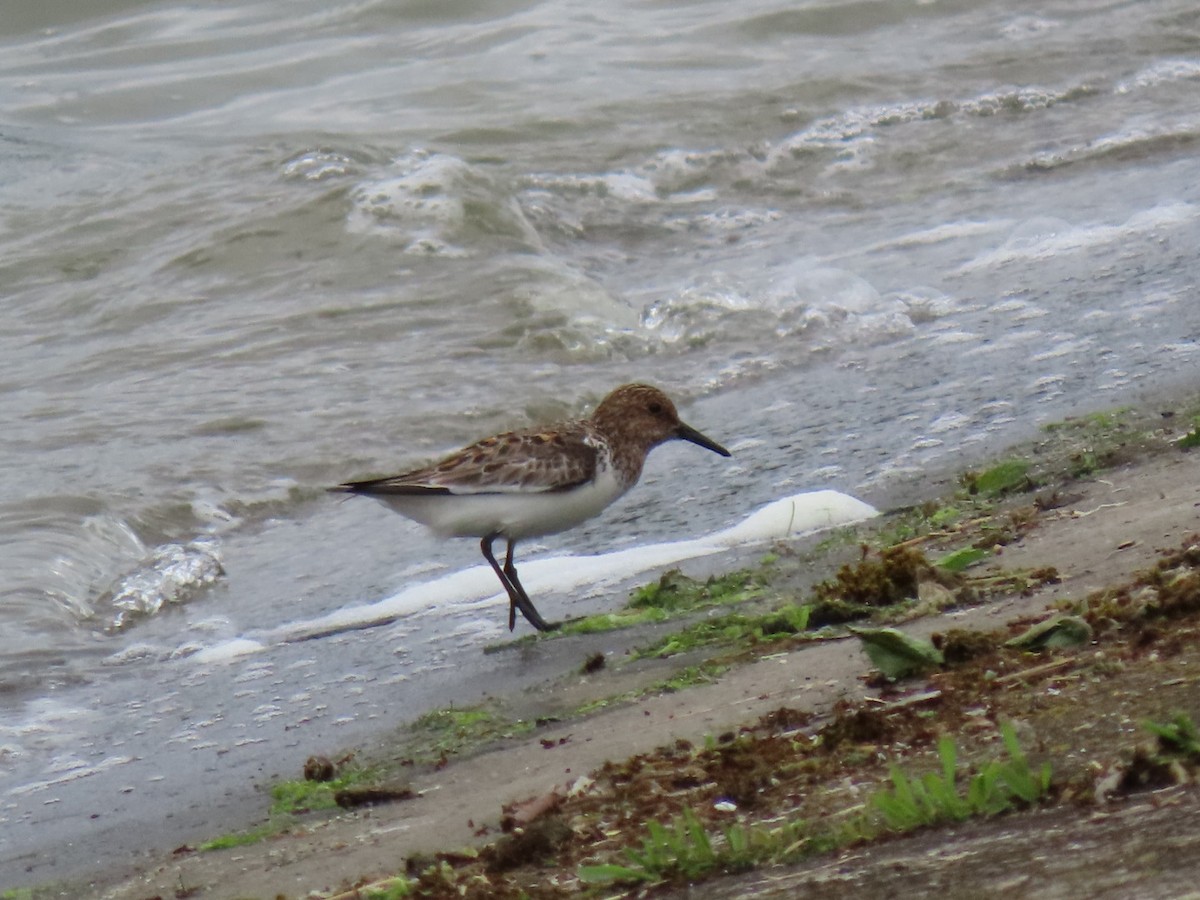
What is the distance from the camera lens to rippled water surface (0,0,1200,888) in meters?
6.29

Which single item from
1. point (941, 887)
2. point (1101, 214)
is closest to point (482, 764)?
point (941, 887)

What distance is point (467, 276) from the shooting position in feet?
36.5

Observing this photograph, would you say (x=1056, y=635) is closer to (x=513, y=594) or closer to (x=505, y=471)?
(x=513, y=594)

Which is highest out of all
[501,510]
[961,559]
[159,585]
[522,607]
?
[961,559]

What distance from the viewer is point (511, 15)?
1802 centimetres

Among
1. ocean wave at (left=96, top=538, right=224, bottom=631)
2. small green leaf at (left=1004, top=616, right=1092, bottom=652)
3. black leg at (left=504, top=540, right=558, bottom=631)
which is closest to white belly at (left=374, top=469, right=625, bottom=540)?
black leg at (left=504, top=540, right=558, bottom=631)

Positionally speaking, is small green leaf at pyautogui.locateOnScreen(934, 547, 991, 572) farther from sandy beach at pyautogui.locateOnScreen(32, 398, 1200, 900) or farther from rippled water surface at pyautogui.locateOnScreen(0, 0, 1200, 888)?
rippled water surface at pyautogui.locateOnScreen(0, 0, 1200, 888)

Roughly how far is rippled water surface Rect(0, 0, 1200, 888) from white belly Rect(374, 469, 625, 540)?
1.01 ft

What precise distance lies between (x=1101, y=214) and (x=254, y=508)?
514 cm

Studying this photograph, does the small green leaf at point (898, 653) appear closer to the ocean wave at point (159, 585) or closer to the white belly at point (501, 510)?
the white belly at point (501, 510)

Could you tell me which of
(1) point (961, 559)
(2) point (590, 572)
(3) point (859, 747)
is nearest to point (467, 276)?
(2) point (590, 572)

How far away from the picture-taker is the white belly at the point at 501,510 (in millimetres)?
5641

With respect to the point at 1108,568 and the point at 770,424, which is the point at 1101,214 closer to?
the point at 770,424

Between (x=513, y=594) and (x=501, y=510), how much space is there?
383mm
